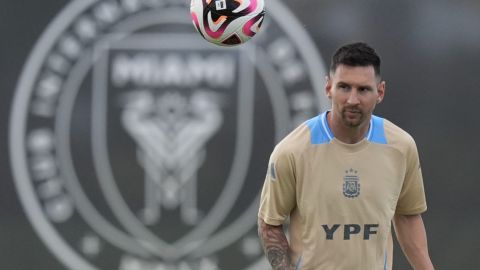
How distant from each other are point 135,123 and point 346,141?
272 cm

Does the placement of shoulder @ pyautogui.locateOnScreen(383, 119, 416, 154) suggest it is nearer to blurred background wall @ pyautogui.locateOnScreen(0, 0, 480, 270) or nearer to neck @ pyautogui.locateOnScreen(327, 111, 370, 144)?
neck @ pyautogui.locateOnScreen(327, 111, 370, 144)

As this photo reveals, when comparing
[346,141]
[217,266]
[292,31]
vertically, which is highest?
[292,31]

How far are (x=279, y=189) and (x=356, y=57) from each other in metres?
0.66

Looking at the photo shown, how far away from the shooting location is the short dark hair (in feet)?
14.0

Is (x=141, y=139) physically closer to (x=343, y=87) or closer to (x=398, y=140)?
(x=398, y=140)

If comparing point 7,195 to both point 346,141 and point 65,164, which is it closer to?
point 65,164

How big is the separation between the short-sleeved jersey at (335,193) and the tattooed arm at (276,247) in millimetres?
35

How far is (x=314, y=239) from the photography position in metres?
4.41

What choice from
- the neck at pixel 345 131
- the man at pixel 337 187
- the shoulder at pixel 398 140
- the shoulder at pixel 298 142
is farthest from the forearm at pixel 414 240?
the shoulder at pixel 298 142

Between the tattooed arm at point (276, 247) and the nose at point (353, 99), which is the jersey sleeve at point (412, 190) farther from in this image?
the tattooed arm at point (276, 247)

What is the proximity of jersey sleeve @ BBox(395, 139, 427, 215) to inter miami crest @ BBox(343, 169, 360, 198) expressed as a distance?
0.94 ft

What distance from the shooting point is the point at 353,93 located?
4.23 metres

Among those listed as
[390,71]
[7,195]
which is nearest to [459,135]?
[390,71]

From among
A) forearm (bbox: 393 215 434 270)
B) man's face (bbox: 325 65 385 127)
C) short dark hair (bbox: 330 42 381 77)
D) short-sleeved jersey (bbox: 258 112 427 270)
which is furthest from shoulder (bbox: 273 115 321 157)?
forearm (bbox: 393 215 434 270)
